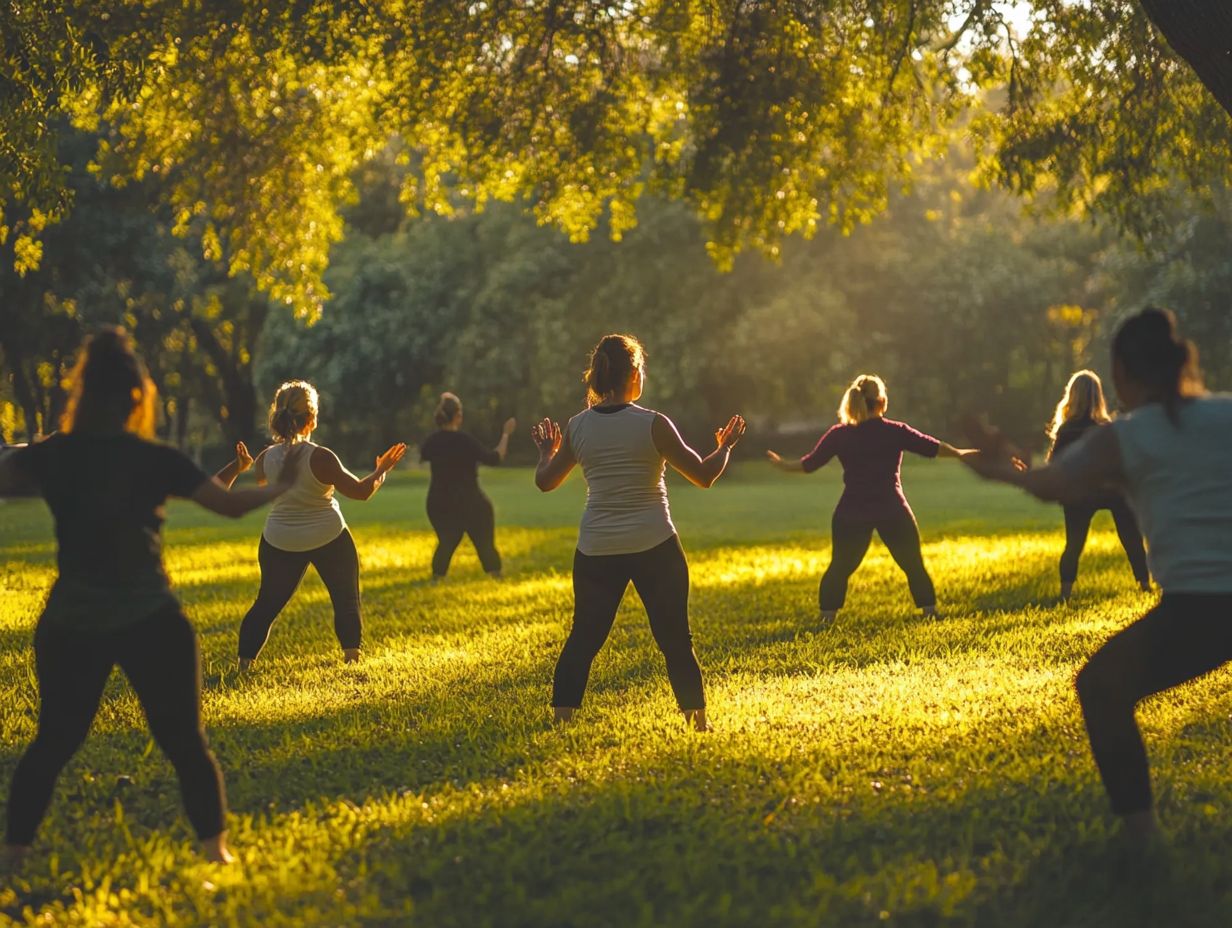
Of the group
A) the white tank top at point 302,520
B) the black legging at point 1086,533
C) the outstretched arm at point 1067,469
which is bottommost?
the black legging at point 1086,533

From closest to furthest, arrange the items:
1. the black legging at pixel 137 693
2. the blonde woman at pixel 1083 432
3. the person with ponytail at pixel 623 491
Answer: the black legging at pixel 137 693 → the person with ponytail at pixel 623 491 → the blonde woman at pixel 1083 432

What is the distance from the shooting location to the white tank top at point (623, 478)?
6.83 m

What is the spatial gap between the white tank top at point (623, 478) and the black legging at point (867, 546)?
14.1 ft

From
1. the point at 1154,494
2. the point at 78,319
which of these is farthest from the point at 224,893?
the point at 78,319

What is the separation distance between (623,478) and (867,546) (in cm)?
469

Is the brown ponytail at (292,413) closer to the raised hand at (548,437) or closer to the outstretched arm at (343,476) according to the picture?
the outstretched arm at (343,476)

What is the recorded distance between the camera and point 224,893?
483 cm

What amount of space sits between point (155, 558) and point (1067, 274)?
1877 inches

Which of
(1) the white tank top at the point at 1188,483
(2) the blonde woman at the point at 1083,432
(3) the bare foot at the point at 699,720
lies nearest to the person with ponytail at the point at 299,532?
(3) the bare foot at the point at 699,720

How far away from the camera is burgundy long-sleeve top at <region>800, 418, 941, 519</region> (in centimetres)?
1084

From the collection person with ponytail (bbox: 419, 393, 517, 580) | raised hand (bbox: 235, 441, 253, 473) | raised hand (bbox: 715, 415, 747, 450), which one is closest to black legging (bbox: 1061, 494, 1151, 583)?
person with ponytail (bbox: 419, 393, 517, 580)

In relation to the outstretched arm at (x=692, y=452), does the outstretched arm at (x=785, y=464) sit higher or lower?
lower

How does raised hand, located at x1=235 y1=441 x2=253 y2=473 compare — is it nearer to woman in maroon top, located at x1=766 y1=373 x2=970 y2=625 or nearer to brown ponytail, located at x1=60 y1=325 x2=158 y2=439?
brown ponytail, located at x1=60 y1=325 x2=158 y2=439

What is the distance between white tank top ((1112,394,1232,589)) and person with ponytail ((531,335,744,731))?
7.77ft
